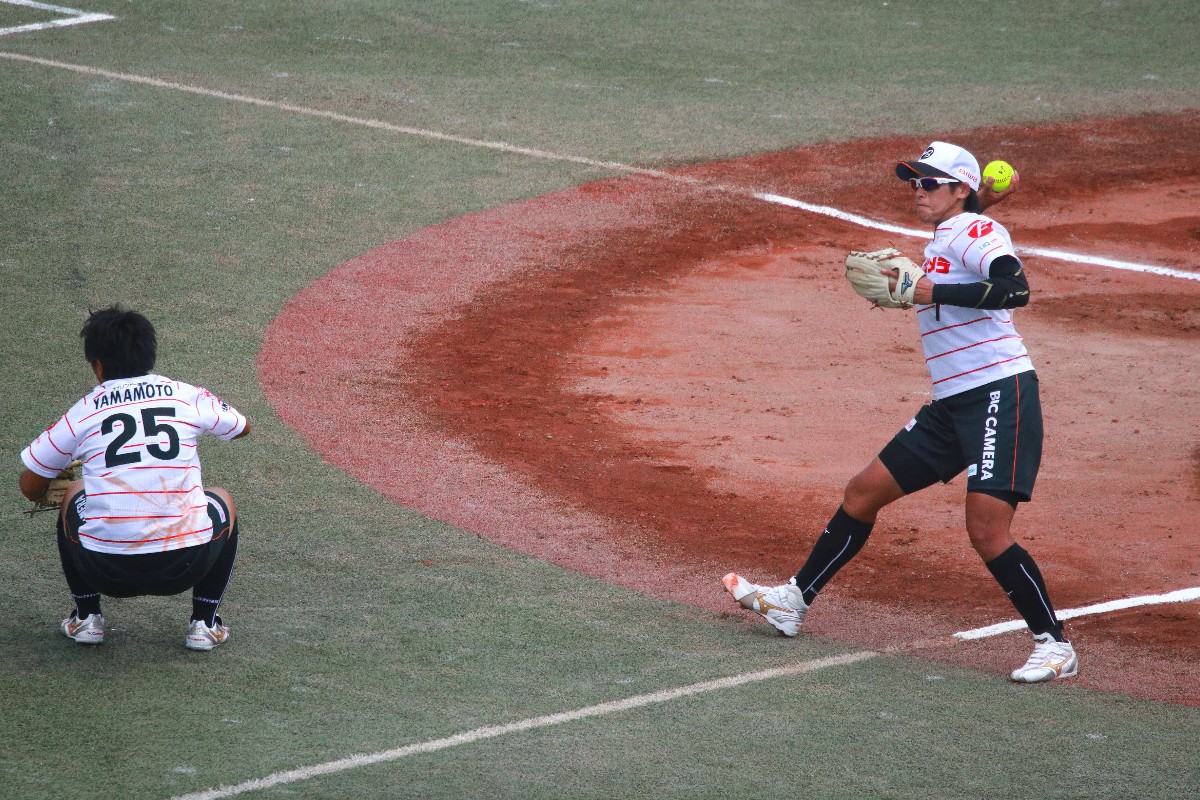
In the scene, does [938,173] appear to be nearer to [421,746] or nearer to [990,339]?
[990,339]

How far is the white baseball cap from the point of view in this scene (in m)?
5.46

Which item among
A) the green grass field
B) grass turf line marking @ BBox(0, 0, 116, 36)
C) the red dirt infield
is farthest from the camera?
grass turf line marking @ BBox(0, 0, 116, 36)

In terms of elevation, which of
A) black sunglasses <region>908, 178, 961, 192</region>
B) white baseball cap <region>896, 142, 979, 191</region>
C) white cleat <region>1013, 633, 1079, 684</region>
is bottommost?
white cleat <region>1013, 633, 1079, 684</region>

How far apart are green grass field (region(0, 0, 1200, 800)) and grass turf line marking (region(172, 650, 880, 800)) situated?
44 mm

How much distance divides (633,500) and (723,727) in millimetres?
2439

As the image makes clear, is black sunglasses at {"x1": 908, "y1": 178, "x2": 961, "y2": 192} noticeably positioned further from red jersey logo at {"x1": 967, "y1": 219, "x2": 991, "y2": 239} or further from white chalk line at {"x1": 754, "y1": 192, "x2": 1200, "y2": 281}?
white chalk line at {"x1": 754, "y1": 192, "x2": 1200, "y2": 281}

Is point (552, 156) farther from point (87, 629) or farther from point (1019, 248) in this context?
point (87, 629)

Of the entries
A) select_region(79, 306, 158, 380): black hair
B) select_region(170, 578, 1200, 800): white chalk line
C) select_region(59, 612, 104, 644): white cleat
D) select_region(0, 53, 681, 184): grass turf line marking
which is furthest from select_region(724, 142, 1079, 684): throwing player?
select_region(0, 53, 681, 184): grass turf line marking

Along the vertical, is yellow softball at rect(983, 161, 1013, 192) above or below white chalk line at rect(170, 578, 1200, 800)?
above

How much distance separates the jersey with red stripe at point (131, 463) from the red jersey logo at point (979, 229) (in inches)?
112

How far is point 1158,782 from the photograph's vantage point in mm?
4523

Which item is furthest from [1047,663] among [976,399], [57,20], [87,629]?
[57,20]

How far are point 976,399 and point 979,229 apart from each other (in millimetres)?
616

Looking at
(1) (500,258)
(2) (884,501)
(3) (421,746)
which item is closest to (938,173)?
(2) (884,501)
